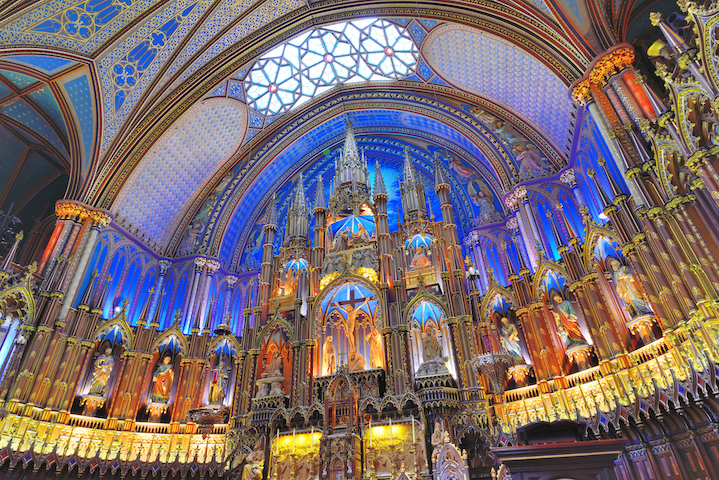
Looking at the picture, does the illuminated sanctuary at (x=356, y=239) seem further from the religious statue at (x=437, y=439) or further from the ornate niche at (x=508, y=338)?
the religious statue at (x=437, y=439)

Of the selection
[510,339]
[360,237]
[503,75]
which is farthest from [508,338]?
[503,75]

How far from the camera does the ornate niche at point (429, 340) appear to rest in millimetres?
13352

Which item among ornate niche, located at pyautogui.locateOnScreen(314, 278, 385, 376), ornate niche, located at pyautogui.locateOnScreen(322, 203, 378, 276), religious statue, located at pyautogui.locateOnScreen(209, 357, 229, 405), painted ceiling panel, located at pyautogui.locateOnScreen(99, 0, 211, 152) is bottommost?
religious statue, located at pyautogui.locateOnScreen(209, 357, 229, 405)

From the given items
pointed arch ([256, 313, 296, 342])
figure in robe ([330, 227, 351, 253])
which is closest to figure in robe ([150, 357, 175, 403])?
pointed arch ([256, 313, 296, 342])

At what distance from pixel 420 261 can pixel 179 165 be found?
12749 mm

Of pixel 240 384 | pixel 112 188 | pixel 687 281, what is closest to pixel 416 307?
pixel 240 384

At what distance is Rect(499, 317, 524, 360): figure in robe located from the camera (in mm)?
13195

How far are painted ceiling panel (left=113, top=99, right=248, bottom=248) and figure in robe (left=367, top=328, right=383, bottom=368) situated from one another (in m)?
11.8

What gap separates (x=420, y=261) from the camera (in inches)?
647

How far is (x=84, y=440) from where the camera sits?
44.6 feet

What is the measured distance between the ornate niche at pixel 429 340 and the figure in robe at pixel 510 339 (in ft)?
5.61

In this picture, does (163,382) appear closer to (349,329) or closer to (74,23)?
(349,329)

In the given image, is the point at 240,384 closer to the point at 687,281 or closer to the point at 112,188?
the point at 112,188

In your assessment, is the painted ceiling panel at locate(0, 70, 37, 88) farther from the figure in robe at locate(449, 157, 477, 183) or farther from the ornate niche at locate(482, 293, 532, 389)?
the ornate niche at locate(482, 293, 532, 389)
